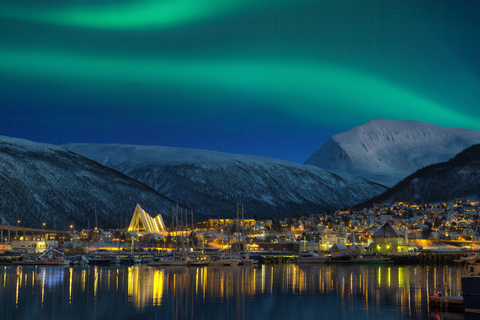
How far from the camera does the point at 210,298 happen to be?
41.5 metres

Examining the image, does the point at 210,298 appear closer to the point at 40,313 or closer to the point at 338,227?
the point at 40,313

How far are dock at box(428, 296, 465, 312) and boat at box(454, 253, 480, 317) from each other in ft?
5.76

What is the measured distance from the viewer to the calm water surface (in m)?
34.0

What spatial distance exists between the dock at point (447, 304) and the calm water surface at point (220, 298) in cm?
65

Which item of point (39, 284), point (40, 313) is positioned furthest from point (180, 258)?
point (40, 313)

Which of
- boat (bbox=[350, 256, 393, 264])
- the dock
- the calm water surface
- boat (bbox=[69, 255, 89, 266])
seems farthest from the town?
the dock

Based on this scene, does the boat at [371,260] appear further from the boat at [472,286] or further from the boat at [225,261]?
the boat at [472,286]

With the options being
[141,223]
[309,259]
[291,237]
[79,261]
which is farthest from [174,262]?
[141,223]

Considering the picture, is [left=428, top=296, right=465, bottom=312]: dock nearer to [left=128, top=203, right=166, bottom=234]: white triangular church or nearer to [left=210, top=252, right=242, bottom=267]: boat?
[left=210, top=252, right=242, bottom=267]: boat

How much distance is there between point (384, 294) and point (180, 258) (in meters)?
50.3

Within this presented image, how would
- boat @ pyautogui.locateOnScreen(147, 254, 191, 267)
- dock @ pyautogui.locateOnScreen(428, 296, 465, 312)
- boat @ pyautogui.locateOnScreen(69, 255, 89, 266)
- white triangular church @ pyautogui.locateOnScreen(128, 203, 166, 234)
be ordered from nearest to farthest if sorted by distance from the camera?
dock @ pyautogui.locateOnScreen(428, 296, 465, 312)
boat @ pyautogui.locateOnScreen(147, 254, 191, 267)
boat @ pyautogui.locateOnScreen(69, 255, 89, 266)
white triangular church @ pyautogui.locateOnScreen(128, 203, 166, 234)

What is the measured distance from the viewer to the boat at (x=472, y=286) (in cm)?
3023

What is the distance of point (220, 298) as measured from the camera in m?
41.5

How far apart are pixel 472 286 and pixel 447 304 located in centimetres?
395
